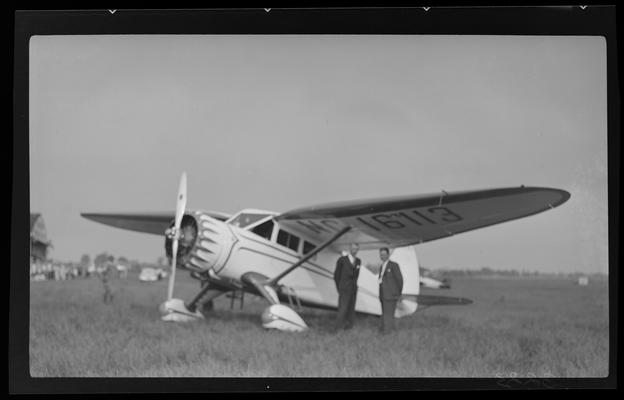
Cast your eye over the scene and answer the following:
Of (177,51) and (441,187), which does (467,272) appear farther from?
(177,51)

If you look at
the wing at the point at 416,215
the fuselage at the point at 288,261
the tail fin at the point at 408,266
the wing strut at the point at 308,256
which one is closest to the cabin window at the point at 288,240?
the fuselage at the point at 288,261

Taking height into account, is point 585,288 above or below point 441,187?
below

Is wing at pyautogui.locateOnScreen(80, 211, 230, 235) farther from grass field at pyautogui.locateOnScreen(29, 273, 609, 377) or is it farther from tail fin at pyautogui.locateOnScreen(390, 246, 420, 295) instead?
tail fin at pyautogui.locateOnScreen(390, 246, 420, 295)

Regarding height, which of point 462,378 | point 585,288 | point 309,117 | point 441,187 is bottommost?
point 462,378

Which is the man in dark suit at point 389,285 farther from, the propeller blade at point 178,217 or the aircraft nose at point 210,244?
the propeller blade at point 178,217

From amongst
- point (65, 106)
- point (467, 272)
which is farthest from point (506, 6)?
point (65, 106)

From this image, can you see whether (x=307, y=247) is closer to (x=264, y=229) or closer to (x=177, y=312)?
(x=264, y=229)
